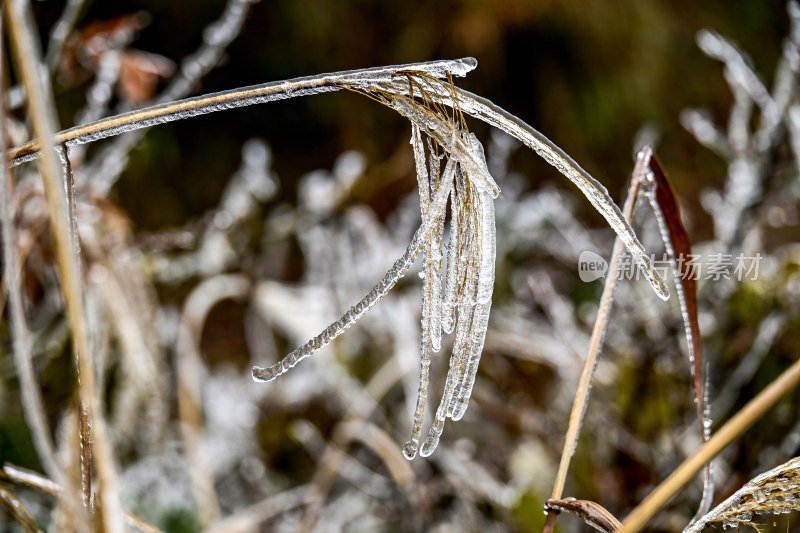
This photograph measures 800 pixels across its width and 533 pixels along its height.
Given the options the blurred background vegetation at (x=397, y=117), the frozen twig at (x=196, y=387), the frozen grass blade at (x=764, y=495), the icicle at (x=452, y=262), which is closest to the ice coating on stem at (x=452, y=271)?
the icicle at (x=452, y=262)

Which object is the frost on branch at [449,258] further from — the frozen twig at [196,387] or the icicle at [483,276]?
the frozen twig at [196,387]

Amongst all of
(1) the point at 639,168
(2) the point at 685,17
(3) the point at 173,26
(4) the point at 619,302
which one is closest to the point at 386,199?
(3) the point at 173,26

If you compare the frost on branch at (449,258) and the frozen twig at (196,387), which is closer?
the frost on branch at (449,258)

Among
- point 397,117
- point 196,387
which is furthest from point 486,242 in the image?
point 397,117

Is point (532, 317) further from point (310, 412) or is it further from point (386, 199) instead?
point (386, 199)

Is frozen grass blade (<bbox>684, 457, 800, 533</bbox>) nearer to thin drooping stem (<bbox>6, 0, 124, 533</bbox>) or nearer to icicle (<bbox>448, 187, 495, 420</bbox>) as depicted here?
icicle (<bbox>448, 187, 495, 420</bbox>)
